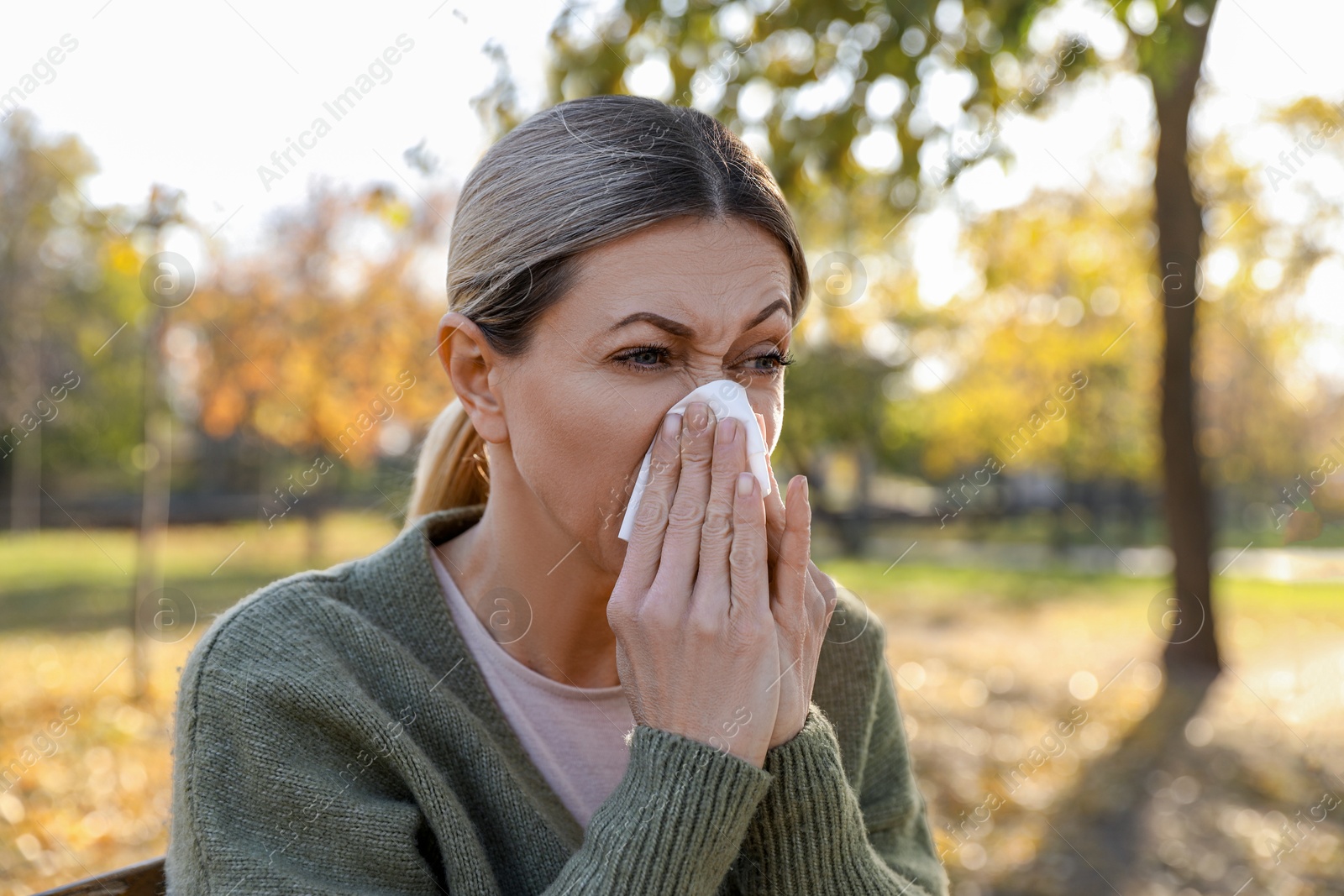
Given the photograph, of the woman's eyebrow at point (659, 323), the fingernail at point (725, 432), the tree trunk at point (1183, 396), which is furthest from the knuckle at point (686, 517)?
the tree trunk at point (1183, 396)

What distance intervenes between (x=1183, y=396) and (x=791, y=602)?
7.84m

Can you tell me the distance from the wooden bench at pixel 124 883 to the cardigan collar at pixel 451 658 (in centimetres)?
65

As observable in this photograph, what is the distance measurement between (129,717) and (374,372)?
22.9 feet

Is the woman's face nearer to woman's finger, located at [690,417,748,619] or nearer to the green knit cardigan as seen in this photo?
woman's finger, located at [690,417,748,619]

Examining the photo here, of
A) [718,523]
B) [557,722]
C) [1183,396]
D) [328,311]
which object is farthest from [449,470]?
[328,311]

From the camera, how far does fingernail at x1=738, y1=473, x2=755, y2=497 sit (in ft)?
6.32

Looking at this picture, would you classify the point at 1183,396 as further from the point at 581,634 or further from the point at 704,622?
the point at 704,622

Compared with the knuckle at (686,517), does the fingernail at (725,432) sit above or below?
above

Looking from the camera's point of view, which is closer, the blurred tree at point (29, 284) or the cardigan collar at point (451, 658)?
the cardigan collar at point (451, 658)

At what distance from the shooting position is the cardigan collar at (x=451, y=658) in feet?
7.02

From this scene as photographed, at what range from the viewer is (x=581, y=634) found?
7.86 ft

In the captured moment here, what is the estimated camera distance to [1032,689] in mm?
9375

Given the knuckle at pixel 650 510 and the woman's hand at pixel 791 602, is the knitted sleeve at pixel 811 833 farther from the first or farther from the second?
the knuckle at pixel 650 510

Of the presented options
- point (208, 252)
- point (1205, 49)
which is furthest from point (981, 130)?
point (208, 252)
